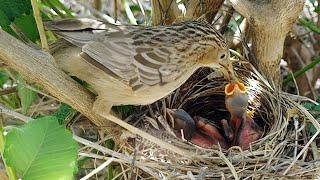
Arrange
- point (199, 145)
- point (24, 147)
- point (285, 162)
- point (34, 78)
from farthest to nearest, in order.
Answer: point (199, 145)
point (285, 162)
point (34, 78)
point (24, 147)

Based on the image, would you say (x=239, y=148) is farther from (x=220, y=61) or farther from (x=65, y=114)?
(x=65, y=114)

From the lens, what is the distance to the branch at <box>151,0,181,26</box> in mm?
2238

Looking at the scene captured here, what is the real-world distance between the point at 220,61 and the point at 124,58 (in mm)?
485

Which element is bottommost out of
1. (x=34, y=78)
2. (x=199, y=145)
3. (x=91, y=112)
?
(x=199, y=145)

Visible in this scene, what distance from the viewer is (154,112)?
2215mm

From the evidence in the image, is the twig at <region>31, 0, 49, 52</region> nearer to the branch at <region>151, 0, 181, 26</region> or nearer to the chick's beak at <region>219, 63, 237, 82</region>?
the branch at <region>151, 0, 181, 26</region>

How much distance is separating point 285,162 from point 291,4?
53cm

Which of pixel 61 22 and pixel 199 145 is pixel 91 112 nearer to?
pixel 61 22

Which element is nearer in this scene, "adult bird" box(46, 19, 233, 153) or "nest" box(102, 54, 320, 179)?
"adult bird" box(46, 19, 233, 153)

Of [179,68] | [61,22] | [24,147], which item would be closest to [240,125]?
[179,68]

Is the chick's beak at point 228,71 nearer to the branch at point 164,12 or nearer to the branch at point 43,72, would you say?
the branch at point 164,12

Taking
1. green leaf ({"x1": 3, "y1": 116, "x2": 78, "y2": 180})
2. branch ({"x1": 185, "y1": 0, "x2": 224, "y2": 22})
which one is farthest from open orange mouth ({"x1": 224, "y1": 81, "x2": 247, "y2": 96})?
green leaf ({"x1": 3, "y1": 116, "x2": 78, "y2": 180})

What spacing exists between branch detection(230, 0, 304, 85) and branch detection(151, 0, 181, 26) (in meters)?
0.26

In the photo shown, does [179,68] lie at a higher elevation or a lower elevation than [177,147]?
higher
